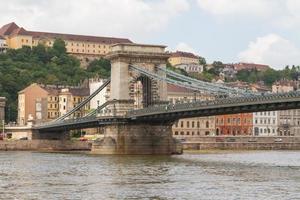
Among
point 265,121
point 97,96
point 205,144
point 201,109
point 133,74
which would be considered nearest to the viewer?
point 201,109

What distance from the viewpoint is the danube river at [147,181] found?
39.0 m

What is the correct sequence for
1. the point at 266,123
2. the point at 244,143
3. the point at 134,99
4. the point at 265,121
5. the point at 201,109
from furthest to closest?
the point at 266,123 → the point at 265,121 → the point at 244,143 → the point at 134,99 → the point at 201,109

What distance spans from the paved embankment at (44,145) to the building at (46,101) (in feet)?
114

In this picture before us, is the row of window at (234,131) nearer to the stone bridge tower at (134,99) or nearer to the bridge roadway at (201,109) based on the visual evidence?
the bridge roadway at (201,109)

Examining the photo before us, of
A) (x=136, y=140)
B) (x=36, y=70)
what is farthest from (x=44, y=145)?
(x=36, y=70)

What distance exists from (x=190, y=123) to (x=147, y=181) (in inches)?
3569

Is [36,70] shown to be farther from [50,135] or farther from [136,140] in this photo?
[136,140]

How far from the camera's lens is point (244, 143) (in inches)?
4508

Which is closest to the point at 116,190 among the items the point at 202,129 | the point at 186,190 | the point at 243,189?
the point at 186,190

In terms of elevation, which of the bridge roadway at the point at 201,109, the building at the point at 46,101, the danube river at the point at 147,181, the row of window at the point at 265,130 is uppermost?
the building at the point at 46,101

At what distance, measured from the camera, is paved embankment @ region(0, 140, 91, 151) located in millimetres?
103125

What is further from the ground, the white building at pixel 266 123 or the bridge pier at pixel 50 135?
the white building at pixel 266 123

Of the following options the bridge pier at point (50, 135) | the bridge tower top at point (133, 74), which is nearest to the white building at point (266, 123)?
the bridge pier at point (50, 135)

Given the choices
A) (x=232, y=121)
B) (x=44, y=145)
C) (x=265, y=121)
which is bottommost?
(x=44, y=145)
